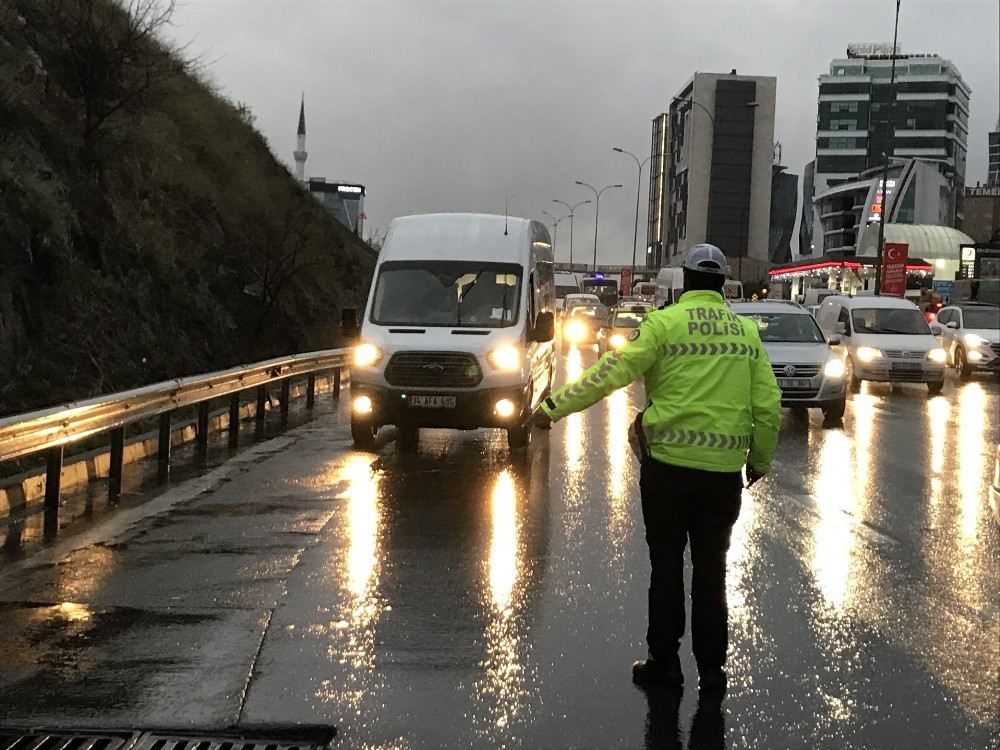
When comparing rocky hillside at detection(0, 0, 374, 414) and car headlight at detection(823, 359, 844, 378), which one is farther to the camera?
rocky hillside at detection(0, 0, 374, 414)

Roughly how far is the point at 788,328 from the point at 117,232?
525 inches

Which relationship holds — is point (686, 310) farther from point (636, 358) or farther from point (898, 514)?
point (898, 514)

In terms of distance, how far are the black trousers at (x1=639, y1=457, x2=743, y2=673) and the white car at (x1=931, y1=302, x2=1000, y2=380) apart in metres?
27.1

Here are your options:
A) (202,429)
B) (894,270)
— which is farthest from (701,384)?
(894,270)

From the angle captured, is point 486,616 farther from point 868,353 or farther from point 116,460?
point 868,353

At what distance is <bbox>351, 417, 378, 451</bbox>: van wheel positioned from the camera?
14.5 m

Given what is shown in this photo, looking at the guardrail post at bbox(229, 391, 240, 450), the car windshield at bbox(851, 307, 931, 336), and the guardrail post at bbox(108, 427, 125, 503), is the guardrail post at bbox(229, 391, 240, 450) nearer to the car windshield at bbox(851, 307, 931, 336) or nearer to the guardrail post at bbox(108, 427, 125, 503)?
the guardrail post at bbox(108, 427, 125, 503)

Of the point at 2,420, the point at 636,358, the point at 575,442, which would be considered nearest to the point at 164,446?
the point at 2,420

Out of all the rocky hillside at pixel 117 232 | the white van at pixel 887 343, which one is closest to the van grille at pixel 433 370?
the rocky hillside at pixel 117 232

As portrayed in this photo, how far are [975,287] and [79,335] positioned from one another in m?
39.8

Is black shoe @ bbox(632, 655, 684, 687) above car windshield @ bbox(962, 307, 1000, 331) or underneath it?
underneath

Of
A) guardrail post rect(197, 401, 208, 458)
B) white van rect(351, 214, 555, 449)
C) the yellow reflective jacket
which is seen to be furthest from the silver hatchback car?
the yellow reflective jacket

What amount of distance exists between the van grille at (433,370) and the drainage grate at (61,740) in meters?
9.27

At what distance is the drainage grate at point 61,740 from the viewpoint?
4.77m
